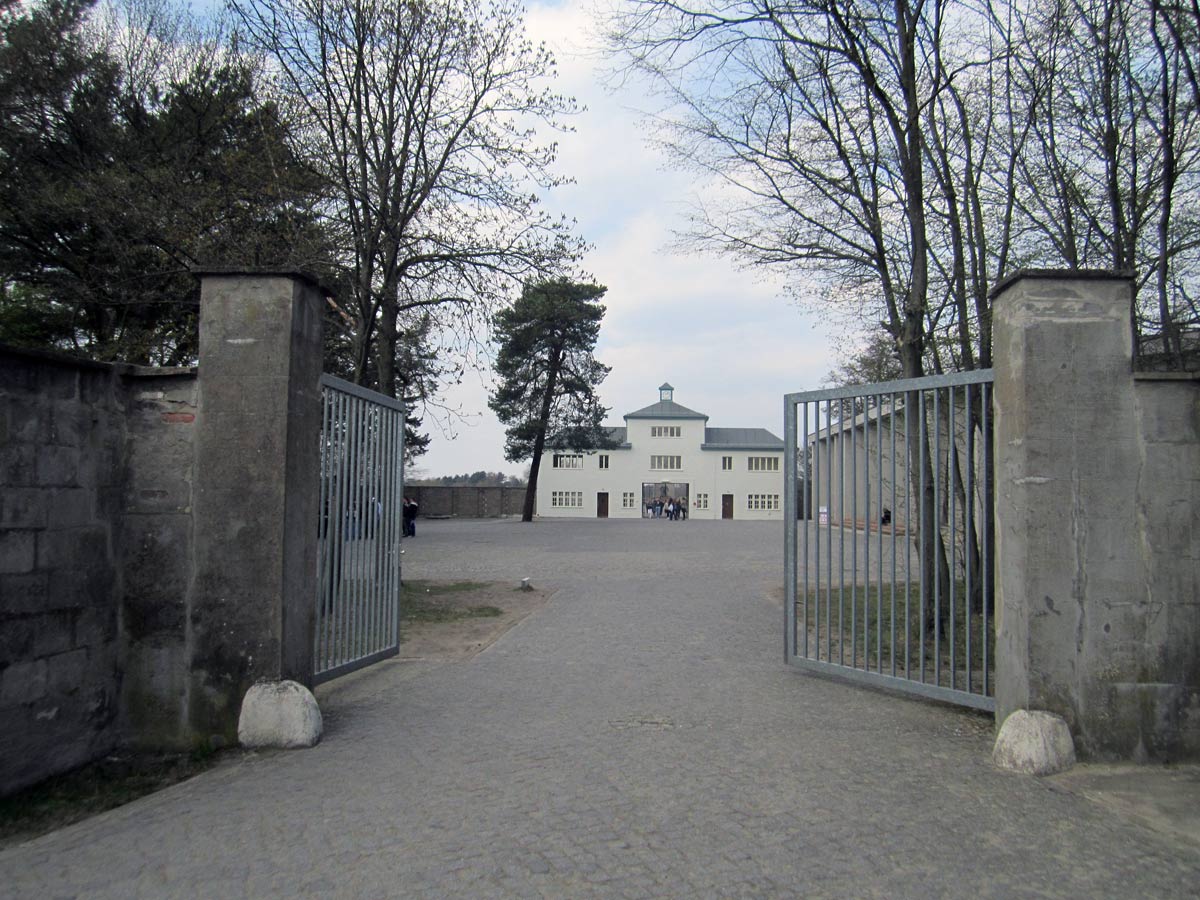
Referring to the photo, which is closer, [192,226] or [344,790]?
[344,790]

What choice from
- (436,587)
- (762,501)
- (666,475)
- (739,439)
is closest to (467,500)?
(666,475)

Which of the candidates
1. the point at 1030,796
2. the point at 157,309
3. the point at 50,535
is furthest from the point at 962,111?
the point at 157,309

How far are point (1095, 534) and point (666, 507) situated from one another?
6607 centimetres

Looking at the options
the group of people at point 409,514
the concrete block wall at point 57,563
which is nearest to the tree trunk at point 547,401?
the group of people at point 409,514

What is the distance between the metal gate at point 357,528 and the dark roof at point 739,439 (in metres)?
69.3

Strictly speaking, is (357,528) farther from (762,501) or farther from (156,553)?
(762,501)

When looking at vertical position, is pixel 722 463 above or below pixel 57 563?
above

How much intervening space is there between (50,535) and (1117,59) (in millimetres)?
11440

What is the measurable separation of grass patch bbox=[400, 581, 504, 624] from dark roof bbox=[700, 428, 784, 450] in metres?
61.3

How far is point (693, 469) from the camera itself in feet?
250

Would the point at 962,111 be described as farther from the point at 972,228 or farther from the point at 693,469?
the point at 693,469

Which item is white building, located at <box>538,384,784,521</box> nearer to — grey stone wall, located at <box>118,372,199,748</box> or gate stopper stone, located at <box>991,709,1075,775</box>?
grey stone wall, located at <box>118,372,199,748</box>

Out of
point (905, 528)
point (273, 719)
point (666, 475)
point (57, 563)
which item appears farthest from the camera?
point (666, 475)

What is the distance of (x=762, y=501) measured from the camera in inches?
2921
